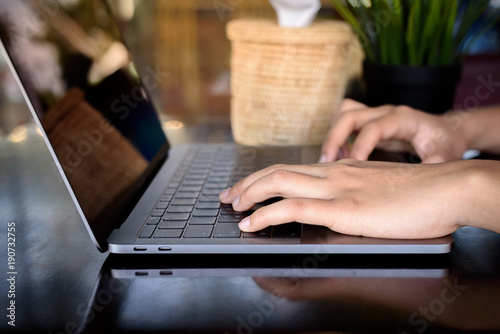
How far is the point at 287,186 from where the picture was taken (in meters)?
0.54

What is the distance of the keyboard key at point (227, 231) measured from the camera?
496 millimetres

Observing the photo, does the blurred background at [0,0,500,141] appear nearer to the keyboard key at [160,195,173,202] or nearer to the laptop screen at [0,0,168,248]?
the laptop screen at [0,0,168,248]

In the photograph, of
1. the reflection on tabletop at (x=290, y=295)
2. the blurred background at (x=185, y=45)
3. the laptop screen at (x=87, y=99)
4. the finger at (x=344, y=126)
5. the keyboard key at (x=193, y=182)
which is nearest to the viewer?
the reflection on tabletop at (x=290, y=295)

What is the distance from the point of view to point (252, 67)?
3.20ft

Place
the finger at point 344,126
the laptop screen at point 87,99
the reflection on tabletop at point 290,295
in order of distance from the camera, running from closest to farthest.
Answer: the reflection on tabletop at point 290,295
the laptop screen at point 87,99
the finger at point 344,126

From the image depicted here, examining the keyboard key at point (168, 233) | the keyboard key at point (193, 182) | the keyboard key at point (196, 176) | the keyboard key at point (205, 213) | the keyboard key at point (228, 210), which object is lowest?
the keyboard key at point (196, 176)

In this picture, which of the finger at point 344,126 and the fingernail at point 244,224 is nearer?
the fingernail at point 244,224

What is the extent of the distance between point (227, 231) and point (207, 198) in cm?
12

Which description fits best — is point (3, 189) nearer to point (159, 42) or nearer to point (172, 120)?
point (172, 120)

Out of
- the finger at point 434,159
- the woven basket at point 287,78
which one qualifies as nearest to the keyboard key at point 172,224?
the finger at point 434,159

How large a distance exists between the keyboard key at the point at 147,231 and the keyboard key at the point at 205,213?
2.1 inches

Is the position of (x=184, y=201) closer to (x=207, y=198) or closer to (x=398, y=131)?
(x=207, y=198)

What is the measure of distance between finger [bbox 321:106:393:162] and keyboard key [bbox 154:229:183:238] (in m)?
0.34

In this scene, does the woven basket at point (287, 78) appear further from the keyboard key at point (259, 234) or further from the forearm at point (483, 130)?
the keyboard key at point (259, 234)
